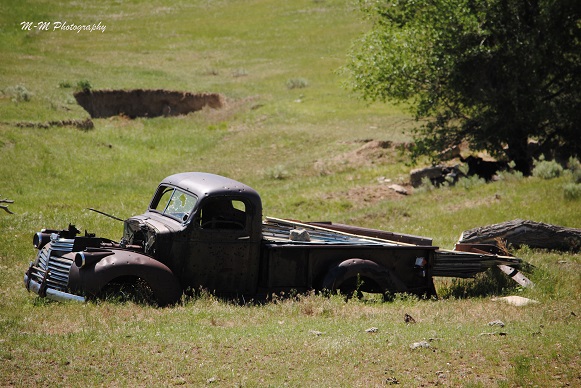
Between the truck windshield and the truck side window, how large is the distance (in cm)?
23

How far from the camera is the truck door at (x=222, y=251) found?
34.5 feet

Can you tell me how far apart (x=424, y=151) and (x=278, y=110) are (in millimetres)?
14283

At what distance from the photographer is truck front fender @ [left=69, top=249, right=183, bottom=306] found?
32.1 feet

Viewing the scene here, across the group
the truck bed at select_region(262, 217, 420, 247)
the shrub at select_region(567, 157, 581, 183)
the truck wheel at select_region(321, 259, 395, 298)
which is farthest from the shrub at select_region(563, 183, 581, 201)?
the truck wheel at select_region(321, 259, 395, 298)

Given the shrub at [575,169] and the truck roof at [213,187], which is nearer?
the truck roof at [213,187]

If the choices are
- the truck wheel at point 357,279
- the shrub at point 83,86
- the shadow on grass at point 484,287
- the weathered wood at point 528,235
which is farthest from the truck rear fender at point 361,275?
the shrub at point 83,86

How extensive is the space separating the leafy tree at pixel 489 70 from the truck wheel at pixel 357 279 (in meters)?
12.6

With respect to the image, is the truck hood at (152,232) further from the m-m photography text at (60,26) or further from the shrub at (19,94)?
the m-m photography text at (60,26)

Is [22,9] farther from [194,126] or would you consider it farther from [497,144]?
[497,144]

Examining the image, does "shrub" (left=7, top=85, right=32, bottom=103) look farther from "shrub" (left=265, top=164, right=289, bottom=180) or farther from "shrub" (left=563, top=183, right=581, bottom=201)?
"shrub" (left=563, top=183, right=581, bottom=201)

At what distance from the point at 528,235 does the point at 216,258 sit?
23.2ft

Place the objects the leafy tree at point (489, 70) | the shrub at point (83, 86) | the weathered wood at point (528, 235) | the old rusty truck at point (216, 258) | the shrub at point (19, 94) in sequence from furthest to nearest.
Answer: the shrub at point (83, 86), the shrub at point (19, 94), the leafy tree at point (489, 70), the weathered wood at point (528, 235), the old rusty truck at point (216, 258)

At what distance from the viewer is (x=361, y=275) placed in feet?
36.0

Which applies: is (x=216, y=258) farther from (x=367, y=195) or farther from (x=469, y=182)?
(x=367, y=195)
